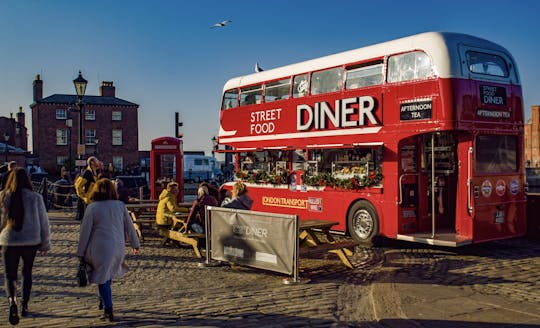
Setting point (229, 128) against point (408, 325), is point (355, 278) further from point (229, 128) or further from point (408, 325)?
point (229, 128)

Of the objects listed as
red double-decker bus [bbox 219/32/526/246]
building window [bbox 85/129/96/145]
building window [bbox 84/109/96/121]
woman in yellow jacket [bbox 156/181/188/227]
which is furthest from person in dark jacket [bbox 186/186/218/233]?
building window [bbox 84/109/96/121]

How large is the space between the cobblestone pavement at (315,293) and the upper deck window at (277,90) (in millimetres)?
5513

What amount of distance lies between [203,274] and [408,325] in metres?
4.02

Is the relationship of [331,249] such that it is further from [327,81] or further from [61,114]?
[61,114]

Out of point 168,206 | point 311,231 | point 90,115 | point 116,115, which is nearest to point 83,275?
point 311,231

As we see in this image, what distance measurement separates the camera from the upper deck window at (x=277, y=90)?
1494 centimetres

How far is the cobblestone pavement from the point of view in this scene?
6609 millimetres

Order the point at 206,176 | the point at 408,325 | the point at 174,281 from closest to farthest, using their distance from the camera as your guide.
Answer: the point at 408,325 < the point at 174,281 < the point at 206,176

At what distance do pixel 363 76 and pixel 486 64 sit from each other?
2.68m

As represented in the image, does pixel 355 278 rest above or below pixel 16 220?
below

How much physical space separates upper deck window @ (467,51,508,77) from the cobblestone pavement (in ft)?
A: 12.7

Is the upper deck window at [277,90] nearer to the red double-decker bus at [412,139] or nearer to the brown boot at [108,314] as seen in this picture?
the red double-decker bus at [412,139]

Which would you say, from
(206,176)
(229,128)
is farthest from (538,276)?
(206,176)

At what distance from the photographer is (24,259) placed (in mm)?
6609
